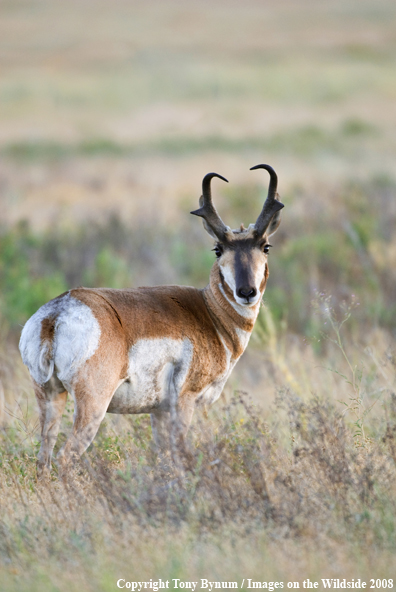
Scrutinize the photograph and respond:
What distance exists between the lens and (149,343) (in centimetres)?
534

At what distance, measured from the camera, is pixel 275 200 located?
19.4ft

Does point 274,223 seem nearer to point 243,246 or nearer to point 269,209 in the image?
point 269,209

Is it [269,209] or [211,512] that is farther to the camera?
[269,209]

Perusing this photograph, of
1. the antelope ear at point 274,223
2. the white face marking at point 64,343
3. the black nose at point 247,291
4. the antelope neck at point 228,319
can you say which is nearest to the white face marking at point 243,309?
the antelope neck at point 228,319

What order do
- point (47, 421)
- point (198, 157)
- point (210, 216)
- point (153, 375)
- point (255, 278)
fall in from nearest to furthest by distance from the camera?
1. point (47, 421)
2. point (153, 375)
3. point (255, 278)
4. point (210, 216)
5. point (198, 157)

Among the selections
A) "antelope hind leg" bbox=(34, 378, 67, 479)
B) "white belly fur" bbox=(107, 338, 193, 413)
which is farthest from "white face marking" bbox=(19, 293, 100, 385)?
"white belly fur" bbox=(107, 338, 193, 413)

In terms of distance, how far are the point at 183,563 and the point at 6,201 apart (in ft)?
58.4

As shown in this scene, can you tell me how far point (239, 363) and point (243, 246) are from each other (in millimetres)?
4952

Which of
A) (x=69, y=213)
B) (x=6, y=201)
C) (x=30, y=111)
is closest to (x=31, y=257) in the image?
(x=69, y=213)

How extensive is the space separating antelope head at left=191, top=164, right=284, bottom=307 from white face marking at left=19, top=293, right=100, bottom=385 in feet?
3.90

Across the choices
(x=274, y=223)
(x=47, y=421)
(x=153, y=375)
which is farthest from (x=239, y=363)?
(x=47, y=421)

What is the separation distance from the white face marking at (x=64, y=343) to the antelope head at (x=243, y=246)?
1190 millimetres

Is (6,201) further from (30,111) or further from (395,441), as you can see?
(30,111)

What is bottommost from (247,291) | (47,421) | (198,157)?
(47,421)
